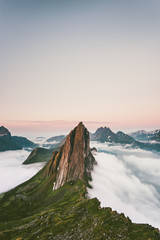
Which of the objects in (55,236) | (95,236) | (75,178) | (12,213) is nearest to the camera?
(95,236)

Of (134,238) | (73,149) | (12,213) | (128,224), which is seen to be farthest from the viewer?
(73,149)

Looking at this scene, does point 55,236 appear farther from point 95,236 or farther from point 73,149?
point 73,149

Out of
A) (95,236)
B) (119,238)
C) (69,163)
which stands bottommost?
(69,163)

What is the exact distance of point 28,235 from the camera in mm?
57844

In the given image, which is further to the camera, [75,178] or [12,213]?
[75,178]

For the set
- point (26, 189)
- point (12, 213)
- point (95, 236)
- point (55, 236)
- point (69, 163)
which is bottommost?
point (26, 189)

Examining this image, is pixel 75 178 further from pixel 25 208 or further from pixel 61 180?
pixel 25 208

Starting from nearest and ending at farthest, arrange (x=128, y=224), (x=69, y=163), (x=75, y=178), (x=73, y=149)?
1. (x=128, y=224)
2. (x=75, y=178)
3. (x=69, y=163)
4. (x=73, y=149)

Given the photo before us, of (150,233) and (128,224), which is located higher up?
(150,233)

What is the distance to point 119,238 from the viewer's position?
132ft

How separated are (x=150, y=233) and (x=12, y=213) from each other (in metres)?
133

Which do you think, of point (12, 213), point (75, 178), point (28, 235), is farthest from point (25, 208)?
point (28, 235)

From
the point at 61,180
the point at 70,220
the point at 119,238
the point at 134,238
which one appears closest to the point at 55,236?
the point at 70,220

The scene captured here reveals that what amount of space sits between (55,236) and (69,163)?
406 ft
